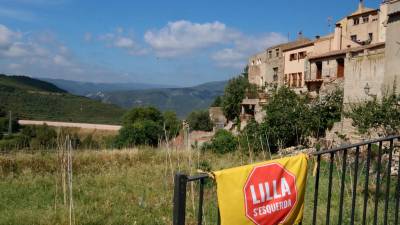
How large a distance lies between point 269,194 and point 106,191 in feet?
22.1

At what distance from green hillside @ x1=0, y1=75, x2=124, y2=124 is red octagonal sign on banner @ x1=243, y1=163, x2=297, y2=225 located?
75983 millimetres

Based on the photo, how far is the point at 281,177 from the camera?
2592 mm

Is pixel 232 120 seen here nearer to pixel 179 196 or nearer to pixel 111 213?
pixel 111 213

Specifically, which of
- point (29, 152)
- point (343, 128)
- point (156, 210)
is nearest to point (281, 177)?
point (156, 210)

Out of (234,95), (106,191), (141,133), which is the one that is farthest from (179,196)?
(234,95)

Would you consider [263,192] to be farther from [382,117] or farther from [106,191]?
[382,117]

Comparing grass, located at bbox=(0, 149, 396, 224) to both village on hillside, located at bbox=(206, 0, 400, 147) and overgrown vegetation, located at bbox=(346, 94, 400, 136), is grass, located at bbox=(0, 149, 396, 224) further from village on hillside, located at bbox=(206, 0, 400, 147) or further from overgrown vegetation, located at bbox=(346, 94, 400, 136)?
village on hillside, located at bbox=(206, 0, 400, 147)

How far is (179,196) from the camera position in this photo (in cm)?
229

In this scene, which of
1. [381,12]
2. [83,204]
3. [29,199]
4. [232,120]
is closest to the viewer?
[83,204]

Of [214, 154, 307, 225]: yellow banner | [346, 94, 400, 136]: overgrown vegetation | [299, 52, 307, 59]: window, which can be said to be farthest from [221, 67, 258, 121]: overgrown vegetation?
[214, 154, 307, 225]: yellow banner

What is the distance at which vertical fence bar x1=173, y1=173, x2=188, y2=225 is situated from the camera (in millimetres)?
2264

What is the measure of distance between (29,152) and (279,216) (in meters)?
11.6

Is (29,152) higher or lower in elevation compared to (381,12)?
lower

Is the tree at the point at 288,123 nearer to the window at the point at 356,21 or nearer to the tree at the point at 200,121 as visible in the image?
the window at the point at 356,21
